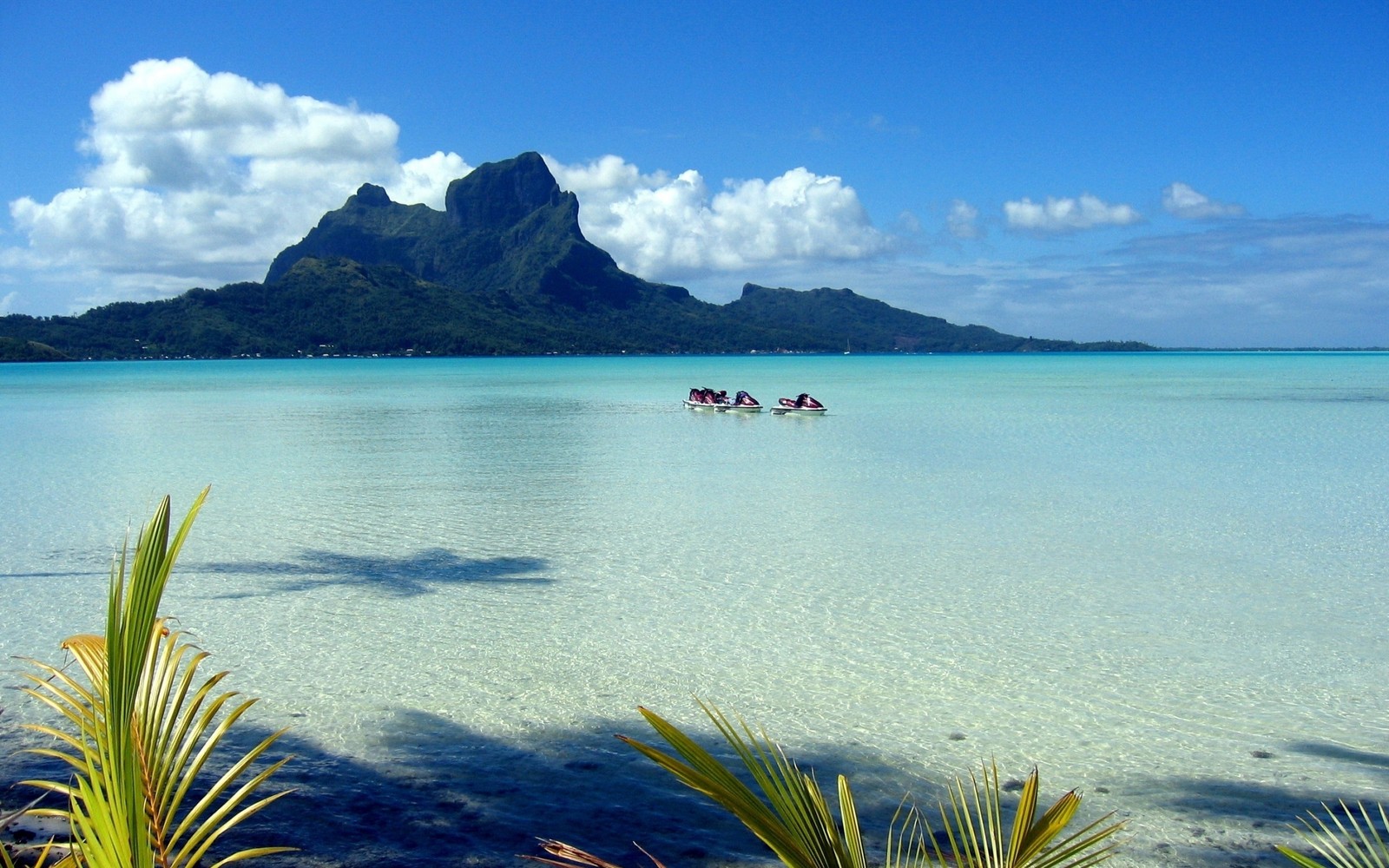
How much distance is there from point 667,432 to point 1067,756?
20497 millimetres

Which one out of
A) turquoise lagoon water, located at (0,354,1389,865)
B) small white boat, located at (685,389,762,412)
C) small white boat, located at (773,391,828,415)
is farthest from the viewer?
small white boat, located at (685,389,762,412)

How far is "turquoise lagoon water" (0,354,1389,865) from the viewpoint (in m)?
4.85

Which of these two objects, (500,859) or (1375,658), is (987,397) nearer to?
(1375,658)

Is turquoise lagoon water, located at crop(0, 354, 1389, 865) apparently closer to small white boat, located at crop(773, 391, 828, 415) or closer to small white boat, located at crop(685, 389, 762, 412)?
small white boat, located at crop(773, 391, 828, 415)

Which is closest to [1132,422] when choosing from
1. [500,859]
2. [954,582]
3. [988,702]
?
[954,582]

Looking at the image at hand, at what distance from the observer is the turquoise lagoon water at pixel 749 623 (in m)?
4.85

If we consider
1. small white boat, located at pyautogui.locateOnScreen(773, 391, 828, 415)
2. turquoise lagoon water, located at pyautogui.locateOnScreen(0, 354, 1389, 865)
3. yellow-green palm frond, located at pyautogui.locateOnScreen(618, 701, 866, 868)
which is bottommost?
turquoise lagoon water, located at pyautogui.locateOnScreen(0, 354, 1389, 865)

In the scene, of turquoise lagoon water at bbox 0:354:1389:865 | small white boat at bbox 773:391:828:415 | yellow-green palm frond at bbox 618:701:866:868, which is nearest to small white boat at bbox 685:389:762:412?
small white boat at bbox 773:391:828:415

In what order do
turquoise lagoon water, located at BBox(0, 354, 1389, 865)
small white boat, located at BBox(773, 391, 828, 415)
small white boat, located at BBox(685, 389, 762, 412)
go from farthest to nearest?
small white boat, located at BBox(685, 389, 762, 412) → small white boat, located at BBox(773, 391, 828, 415) → turquoise lagoon water, located at BBox(0, 354, 1389, 865)

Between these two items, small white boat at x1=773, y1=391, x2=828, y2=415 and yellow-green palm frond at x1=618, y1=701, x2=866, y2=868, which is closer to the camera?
yellow-green palm frond at x1=618, y1=701, x2=866, y2=868

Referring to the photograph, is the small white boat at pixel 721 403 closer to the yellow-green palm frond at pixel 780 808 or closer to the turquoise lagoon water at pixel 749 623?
the turquoise lagoon water at pixel 749 623

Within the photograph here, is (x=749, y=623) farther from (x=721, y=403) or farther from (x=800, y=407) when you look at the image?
(x=721, y=403)

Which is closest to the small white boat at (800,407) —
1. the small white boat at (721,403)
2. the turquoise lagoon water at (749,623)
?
the small white boat at (721,403)

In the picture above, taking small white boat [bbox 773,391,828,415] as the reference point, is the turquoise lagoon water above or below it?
below
